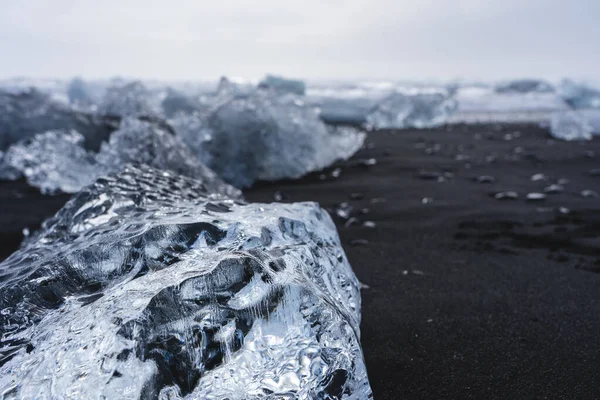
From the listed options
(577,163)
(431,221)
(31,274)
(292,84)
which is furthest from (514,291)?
(292,84)

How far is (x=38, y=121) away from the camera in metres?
5.54

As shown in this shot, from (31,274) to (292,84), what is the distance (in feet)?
43.0

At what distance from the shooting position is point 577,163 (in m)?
4.97

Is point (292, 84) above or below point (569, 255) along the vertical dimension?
above

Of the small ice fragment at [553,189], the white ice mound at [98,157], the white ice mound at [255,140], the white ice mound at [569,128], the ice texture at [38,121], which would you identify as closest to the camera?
the white ice mound at [98,157]

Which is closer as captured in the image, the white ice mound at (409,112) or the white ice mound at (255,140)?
the white ice mound at (255,140)

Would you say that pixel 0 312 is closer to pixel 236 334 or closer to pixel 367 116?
pixel 236 334

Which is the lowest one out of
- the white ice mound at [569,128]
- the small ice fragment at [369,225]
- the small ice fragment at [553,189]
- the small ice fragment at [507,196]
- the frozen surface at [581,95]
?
the small ice fragment at [369,225]

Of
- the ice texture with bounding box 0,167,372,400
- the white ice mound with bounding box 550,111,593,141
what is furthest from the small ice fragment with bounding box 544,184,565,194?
the white ice mound with bounding box 550,111,593,141

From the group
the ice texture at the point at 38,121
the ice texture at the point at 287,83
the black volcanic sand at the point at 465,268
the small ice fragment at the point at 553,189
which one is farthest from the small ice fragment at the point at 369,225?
the ice texture at the point at 287,83

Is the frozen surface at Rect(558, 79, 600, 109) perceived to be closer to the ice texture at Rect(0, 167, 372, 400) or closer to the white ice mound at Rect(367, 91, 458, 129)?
the white ice mound at Rect(367, 91, 458, 129)

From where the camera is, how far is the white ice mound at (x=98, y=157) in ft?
10.3

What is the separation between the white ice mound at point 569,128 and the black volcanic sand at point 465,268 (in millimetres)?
2464

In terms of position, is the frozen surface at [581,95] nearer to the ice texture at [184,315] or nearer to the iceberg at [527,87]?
the iceberg at [527,87]
